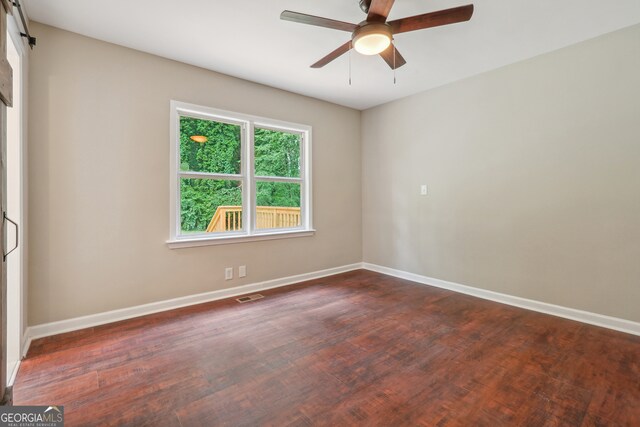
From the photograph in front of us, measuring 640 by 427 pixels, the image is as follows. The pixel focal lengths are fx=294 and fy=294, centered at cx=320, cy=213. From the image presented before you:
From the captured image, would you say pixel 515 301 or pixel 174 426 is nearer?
pixel 174 426

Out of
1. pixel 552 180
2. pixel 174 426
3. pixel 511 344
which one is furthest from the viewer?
pixel 552 180

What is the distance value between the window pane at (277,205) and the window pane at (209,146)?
49 cm

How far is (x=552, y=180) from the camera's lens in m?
3.05

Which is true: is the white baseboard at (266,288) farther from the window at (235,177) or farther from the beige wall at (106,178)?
the window at (235,177)

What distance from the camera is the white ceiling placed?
232 centimetres

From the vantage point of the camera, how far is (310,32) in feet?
8.77

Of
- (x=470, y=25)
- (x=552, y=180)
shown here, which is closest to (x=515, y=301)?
(x=552, y=180)

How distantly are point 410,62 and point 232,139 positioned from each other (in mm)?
2270

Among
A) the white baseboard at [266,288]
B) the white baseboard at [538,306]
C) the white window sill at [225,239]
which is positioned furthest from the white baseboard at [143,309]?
the white baseboard at [538,306]

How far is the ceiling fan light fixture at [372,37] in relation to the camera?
2.00 m

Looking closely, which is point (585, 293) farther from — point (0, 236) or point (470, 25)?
point (0, 236)

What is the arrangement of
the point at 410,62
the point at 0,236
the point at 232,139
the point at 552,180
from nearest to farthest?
the point at 0,236, the point at 552,180, the point at 410,62, the point at 232,139

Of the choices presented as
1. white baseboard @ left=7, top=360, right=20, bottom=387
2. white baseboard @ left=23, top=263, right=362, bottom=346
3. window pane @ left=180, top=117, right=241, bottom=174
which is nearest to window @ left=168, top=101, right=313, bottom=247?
window pane @ left=180, top=117, right=241, bottom=174

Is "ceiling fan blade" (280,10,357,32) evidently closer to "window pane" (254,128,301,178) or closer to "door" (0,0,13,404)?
"door" (0,0,13,404)
